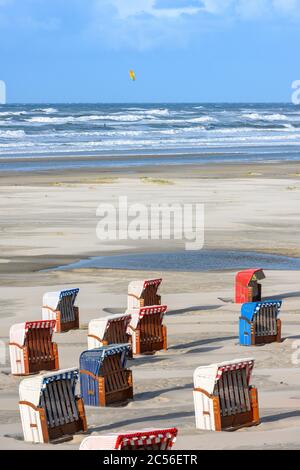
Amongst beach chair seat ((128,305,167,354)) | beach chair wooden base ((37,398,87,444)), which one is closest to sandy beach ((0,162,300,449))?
beach chair wooden base ((37,398,87,444))

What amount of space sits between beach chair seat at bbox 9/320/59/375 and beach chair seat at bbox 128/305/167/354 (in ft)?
4.38

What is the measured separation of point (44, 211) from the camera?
3212 centimetres

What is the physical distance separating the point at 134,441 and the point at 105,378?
11.2ft

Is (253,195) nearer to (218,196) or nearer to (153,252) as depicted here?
(218,196)

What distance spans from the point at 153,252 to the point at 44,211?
8375 mm

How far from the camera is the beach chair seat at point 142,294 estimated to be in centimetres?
1720

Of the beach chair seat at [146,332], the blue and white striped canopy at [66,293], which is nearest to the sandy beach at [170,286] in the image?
the beach chair seat at [146,332]

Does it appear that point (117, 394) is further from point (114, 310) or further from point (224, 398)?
point (114, 310)

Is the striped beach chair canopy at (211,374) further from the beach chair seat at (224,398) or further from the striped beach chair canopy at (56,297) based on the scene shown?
the striped beach chair canopy at (56,297)

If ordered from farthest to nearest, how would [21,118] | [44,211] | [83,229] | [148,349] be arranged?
[21,118]
[44,211]
[83,229]
[148,349]

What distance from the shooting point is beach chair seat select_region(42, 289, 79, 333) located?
53.2 ft

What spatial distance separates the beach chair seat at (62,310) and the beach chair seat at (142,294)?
3.72ft
